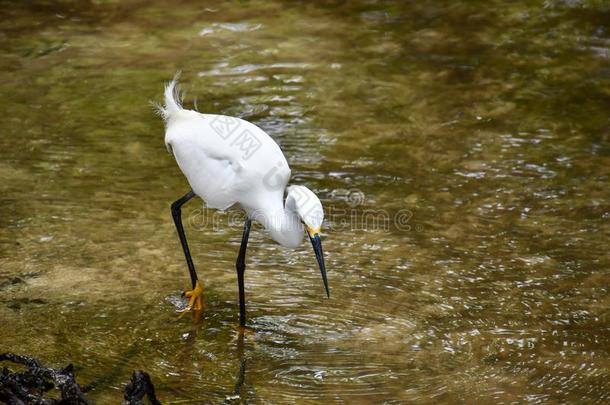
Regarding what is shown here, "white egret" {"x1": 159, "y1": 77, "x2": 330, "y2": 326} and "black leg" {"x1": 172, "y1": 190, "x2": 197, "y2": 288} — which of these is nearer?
"white egret" {"x1": 159, "y1": 77, "x2": 330, "y2": 326}

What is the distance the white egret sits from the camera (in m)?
4.52

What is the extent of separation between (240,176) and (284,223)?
1.01ft

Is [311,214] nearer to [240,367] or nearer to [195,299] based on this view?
[240,367]

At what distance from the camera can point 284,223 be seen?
448 centimetres

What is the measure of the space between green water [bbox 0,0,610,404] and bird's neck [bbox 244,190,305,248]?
355mm

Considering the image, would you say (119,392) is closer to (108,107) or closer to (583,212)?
(583,212)

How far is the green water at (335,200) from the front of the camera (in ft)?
A: 13.8

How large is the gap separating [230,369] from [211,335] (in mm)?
351

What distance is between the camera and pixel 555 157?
20.6ft
